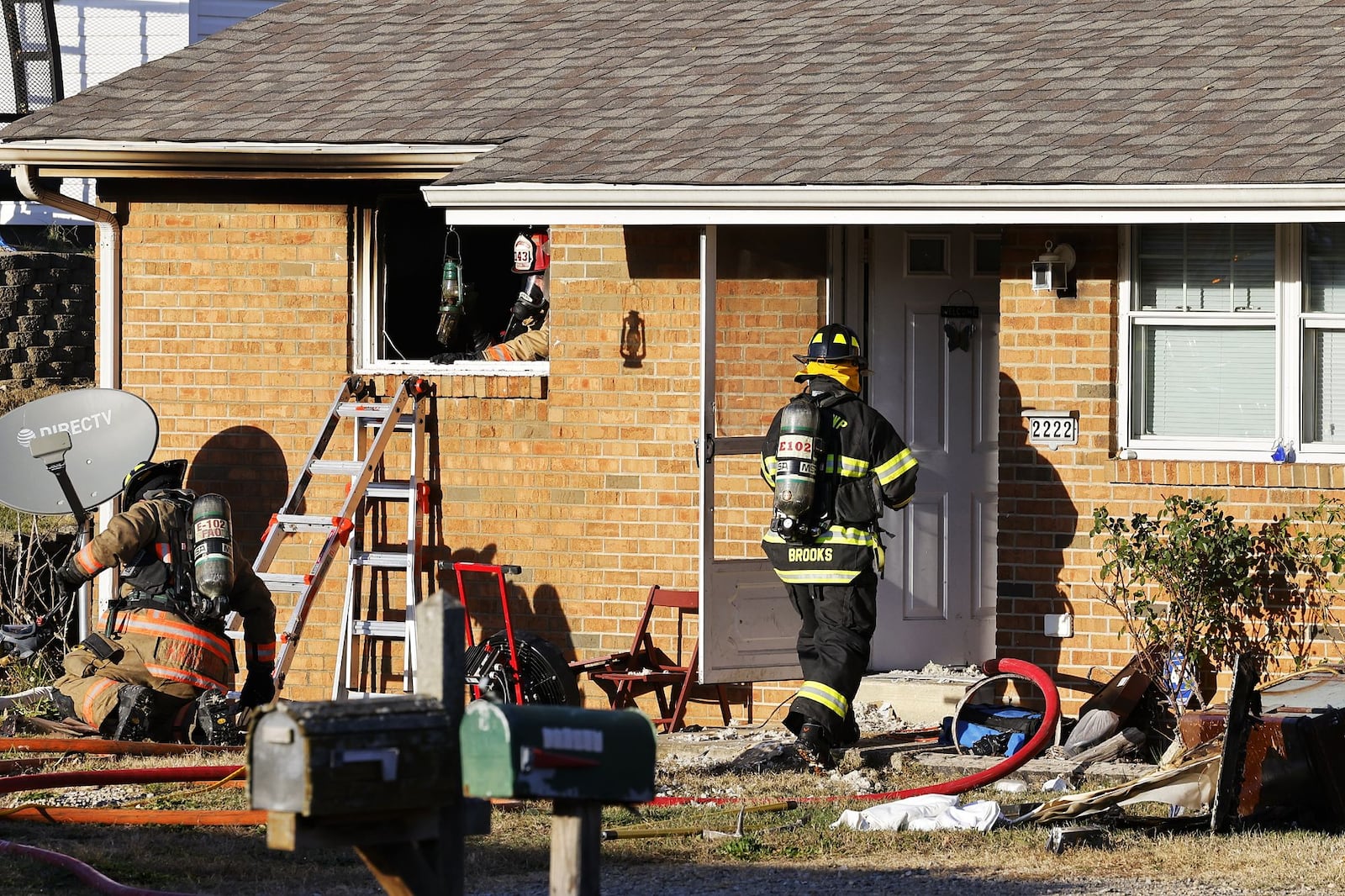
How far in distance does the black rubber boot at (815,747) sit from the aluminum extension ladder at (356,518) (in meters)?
2.59

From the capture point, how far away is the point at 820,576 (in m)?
8.49

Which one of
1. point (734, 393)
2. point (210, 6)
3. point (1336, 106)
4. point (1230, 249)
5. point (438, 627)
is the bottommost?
point (438, 627)

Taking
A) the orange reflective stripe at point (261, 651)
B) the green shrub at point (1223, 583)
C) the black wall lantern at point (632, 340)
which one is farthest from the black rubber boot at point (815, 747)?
the orange reflective stripe at point (261, 651)

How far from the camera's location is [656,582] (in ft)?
32.9

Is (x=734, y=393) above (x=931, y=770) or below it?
above

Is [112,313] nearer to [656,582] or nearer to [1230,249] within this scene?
[656,582]

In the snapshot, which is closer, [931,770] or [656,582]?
[931,770]

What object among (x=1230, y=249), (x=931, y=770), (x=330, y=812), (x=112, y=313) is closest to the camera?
(x=330, y=812)

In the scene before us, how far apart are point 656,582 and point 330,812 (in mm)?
6392

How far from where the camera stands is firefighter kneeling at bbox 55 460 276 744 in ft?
29.5

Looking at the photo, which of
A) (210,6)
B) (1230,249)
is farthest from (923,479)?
(210,6)

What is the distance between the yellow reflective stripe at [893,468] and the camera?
841 cm

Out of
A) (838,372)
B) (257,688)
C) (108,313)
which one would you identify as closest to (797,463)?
(838,372)

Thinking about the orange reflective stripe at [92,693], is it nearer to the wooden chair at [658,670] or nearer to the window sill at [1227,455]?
the wooden chair at [658,670]
